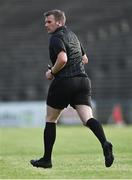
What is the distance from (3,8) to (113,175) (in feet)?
113

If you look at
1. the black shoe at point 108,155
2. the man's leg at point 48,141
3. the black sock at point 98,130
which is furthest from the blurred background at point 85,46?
the black shoe at point 108,155

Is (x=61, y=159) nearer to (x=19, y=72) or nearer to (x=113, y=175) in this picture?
(x=113, y=175)

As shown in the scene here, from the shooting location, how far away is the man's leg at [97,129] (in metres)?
7.82

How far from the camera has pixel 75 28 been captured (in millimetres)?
39625

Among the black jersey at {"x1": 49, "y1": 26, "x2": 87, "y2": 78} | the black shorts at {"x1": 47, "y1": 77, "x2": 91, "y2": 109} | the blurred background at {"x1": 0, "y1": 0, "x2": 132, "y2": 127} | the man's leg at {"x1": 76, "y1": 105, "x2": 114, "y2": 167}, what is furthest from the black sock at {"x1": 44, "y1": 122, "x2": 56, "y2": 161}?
the blurred background at {"x1": 0, "y1": 0, "x2": 132, "y2": 127}

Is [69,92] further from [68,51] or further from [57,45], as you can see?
[57,45]

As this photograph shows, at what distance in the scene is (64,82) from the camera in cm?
805

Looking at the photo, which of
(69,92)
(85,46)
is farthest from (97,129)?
(85,46)

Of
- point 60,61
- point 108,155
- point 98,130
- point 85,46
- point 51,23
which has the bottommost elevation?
point 85,46

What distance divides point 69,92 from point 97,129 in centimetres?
56

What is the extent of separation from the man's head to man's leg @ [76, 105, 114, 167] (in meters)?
1.03

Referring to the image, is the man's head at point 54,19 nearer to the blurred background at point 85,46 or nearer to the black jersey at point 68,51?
the black jersey at point 68,51


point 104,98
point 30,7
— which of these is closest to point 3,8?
point 30,7

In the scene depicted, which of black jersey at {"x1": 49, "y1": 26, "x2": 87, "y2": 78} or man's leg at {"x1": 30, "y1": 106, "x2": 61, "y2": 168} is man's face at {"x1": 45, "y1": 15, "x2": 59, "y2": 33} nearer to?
black jersey at {"x1": 49, "y1": 26, "x2": 87, "y2": 78}
